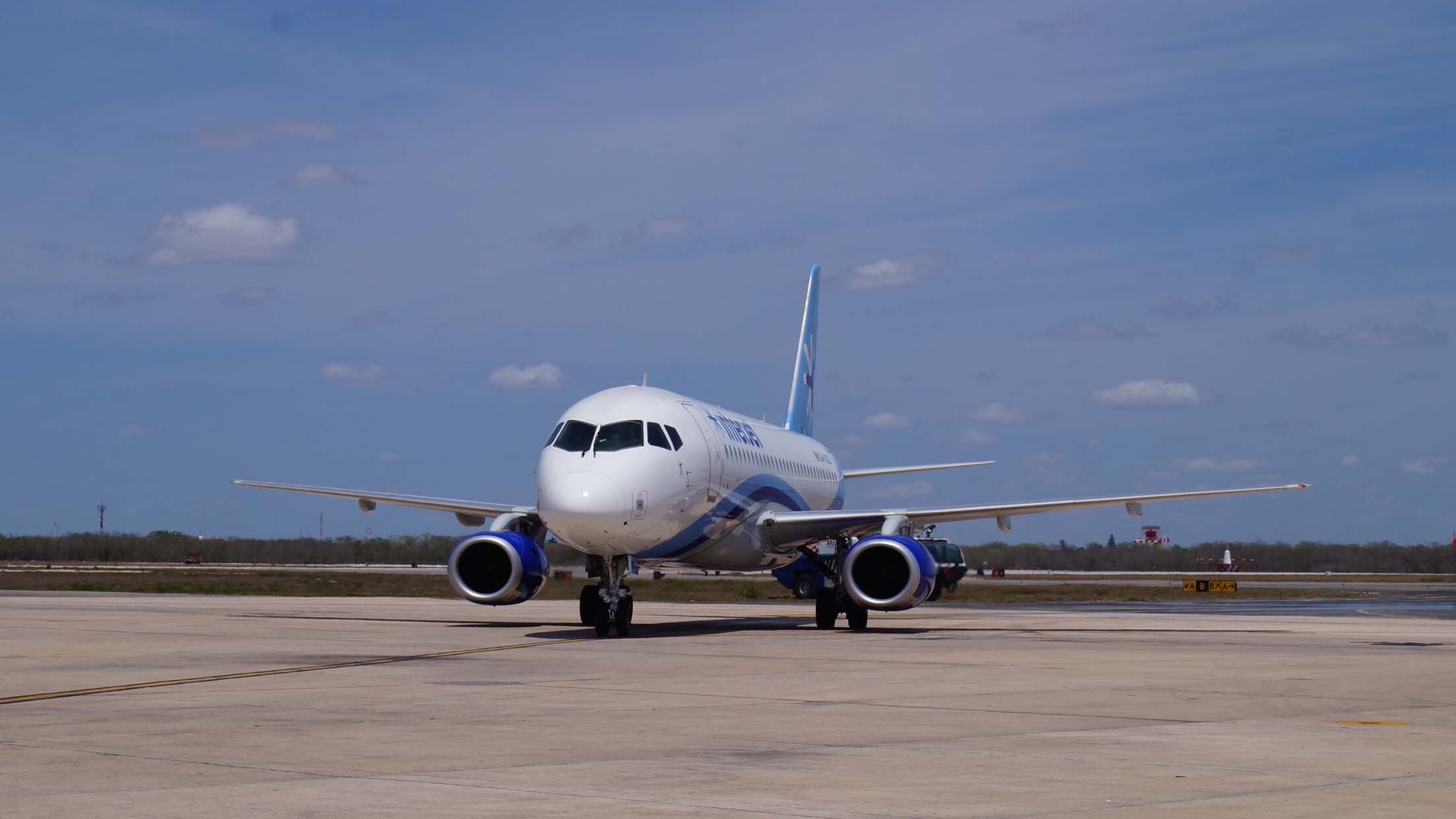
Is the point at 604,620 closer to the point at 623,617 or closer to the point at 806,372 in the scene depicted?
the point at 623,617

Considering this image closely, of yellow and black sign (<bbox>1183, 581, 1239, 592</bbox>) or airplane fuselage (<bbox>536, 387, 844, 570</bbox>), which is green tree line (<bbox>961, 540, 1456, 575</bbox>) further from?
airplane fuselage (<bbox>536, 387, 844, 570</bbox>)

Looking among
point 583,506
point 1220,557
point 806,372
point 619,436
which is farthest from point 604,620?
point 1220,557

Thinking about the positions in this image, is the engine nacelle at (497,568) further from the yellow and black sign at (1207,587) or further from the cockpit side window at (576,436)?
the yellow and black sign at (1207,587)

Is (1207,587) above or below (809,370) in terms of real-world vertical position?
below

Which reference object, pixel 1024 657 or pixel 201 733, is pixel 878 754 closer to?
pixel 201 733

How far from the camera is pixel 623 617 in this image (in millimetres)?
24250

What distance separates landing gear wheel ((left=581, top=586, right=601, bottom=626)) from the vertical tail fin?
16.2 metres

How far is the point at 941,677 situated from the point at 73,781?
9.79 metres

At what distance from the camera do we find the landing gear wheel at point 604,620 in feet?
78.7

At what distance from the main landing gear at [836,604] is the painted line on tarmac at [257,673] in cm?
653

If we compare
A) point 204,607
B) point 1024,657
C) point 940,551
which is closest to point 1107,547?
point 940,551

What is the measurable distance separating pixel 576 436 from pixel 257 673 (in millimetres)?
8116

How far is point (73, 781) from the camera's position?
339 inches

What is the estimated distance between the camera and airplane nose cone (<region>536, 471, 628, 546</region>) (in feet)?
73.3
